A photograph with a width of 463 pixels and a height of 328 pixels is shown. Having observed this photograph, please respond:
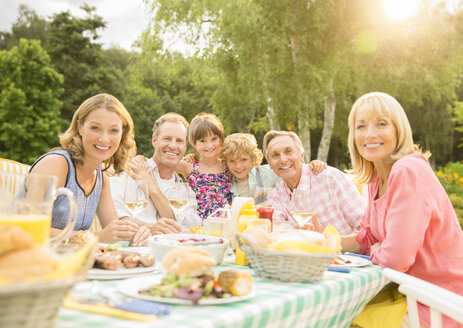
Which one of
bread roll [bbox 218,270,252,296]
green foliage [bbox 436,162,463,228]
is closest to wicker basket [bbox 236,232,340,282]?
bread roll [bbox 218,270,252,296]

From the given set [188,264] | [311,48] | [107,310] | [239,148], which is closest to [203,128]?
[239,148]

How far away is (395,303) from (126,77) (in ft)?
120

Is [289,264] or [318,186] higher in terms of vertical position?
[318,186]

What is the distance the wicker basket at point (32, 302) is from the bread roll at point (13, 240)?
148 millimetres

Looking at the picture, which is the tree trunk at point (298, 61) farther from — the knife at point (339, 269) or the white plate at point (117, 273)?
the white plate at point (117, 273)

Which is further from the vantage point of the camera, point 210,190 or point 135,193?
point 210,190

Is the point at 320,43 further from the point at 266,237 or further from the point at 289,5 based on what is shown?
the point at 266,237

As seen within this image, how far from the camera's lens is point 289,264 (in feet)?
5.40

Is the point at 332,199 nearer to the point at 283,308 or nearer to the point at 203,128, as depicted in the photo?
the point at 203,128

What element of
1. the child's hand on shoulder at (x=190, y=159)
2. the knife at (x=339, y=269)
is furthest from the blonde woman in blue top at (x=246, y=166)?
the knife at (x=339, y=269)

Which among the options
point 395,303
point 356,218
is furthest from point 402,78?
point 395,303

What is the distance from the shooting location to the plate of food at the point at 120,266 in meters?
1.61

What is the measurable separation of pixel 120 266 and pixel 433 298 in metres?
1.31

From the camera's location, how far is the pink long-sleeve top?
2.06 metres
